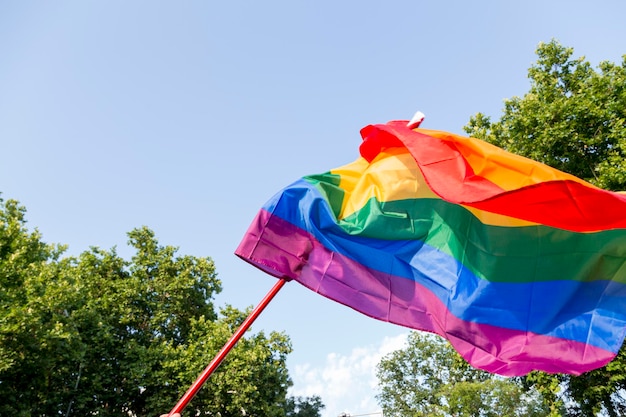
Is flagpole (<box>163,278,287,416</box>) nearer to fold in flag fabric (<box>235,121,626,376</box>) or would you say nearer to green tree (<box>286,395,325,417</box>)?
fold in flag fabric (<box>235,121,626,376</box>)

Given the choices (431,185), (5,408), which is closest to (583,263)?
(431,185)

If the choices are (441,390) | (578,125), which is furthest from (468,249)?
(441,390)

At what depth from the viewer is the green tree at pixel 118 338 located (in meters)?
16.5

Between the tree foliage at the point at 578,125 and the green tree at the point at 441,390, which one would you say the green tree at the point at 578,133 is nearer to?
the tree foliage at the point at 578,125

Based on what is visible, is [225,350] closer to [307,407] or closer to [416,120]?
[416,120]

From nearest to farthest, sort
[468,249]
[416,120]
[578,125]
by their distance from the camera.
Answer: [468,249] → [416,120] → [578,125]

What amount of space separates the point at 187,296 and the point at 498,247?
63.8ft

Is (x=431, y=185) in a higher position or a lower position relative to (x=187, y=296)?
lower

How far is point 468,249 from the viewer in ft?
18.9

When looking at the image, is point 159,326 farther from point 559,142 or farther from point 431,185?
point 431,185

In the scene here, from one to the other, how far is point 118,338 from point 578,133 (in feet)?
59.9

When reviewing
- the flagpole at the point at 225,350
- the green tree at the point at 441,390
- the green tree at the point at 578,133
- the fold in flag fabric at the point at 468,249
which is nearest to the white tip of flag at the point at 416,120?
the fold in flag fabric at the point at 468,249

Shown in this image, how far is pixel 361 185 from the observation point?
20.8ft

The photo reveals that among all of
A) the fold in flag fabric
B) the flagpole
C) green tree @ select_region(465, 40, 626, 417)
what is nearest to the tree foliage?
green tree @ select_region(465, 40, 626, 417)
